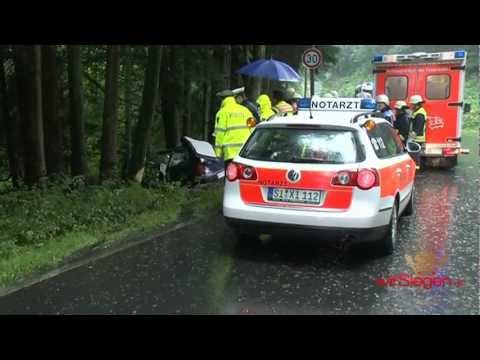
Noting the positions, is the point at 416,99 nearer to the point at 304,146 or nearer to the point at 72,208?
the point at 304,146

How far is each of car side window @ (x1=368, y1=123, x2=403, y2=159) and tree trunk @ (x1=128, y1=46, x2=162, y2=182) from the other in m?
5.55

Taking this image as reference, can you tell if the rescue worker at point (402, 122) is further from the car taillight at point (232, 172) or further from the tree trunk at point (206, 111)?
the tree trunk at point (206, 111)

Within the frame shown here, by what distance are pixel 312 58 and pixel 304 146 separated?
25.5 ft

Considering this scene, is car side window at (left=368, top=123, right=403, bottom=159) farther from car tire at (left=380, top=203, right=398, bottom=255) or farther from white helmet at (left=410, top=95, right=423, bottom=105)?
white helmet at (left=410, top=95, right=423, bottom=105)

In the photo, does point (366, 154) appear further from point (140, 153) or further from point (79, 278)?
point (140, 153)

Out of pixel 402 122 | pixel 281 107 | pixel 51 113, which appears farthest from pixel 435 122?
pixel 51 113

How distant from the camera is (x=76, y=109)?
13.1 metres

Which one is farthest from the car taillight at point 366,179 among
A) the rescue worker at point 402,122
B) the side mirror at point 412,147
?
the rescue worker at point 402,122

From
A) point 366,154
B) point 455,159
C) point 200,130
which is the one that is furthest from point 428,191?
point 200,130

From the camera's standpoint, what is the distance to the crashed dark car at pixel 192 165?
11617mm

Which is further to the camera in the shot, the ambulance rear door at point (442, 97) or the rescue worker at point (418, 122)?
the ambulance rear door at point (442, 97)

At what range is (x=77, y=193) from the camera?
32.1 ft

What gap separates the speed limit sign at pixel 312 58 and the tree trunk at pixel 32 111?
603 centimetres
